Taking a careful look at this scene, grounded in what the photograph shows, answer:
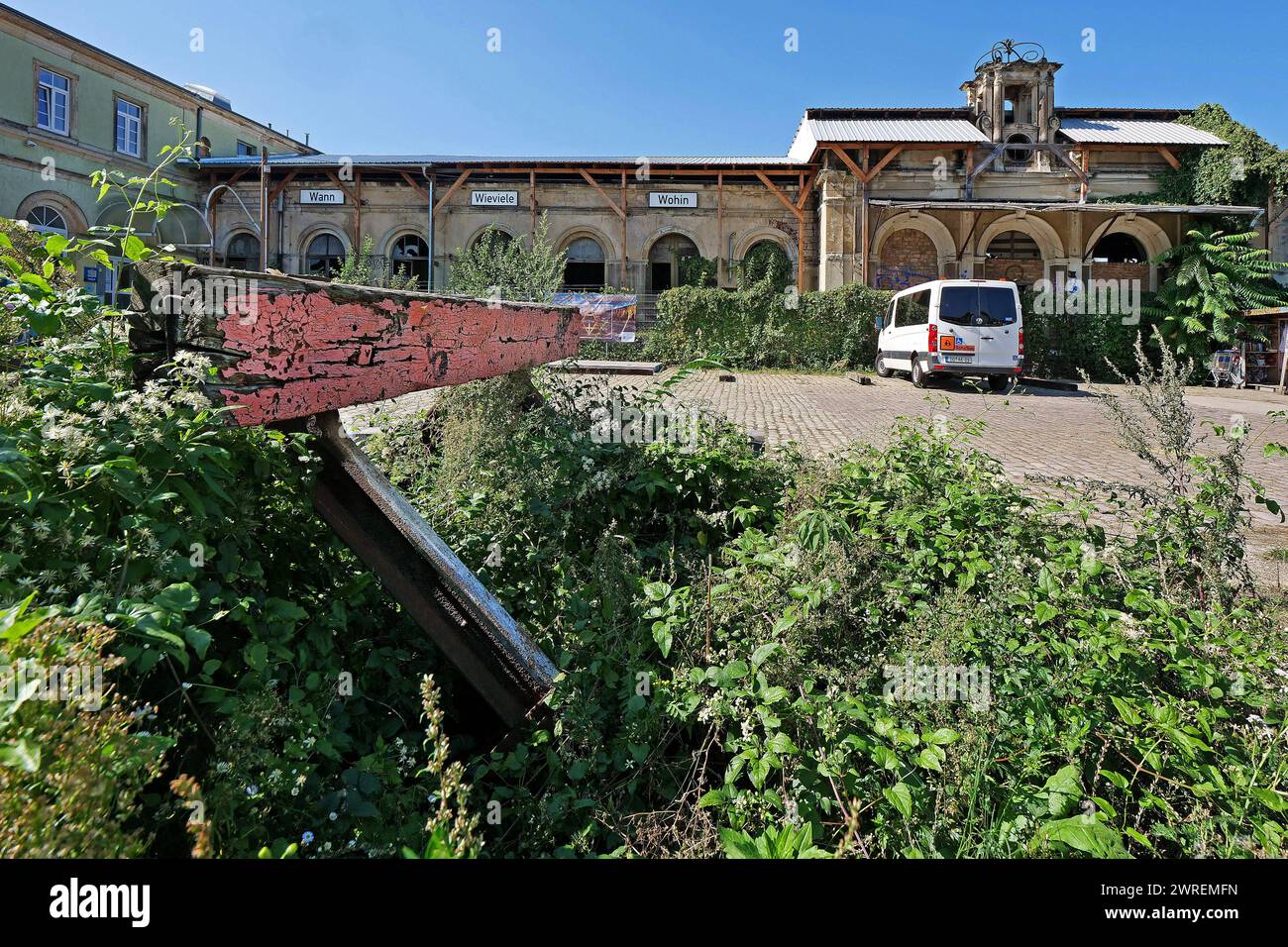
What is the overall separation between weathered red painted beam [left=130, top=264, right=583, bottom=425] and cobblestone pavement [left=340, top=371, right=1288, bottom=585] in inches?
81.0

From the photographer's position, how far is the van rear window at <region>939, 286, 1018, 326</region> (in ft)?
A: 47.9

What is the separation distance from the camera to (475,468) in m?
3.97

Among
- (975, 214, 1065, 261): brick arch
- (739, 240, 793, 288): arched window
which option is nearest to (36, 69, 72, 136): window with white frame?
(739, 240, 793, 288): arched window

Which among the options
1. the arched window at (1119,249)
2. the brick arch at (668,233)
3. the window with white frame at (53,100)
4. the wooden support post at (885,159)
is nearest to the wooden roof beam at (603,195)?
the brick arch at (668,233)

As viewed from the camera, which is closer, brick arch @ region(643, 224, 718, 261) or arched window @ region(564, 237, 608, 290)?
brick arch @ region(643, 224, 718, 261)

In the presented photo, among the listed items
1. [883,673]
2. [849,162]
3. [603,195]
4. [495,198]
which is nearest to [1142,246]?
[849,162]

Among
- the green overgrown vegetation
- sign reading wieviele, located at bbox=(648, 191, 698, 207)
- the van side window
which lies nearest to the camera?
the van side window

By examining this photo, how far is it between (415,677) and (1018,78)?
97.6ft

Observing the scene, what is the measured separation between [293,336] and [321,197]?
28753 mm

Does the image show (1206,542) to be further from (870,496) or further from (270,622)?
(270,622)

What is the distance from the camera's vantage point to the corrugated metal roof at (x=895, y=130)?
79.7 ft

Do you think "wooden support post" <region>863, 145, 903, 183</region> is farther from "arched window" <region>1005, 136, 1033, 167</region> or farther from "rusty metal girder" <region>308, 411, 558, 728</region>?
"rusty metal girder" <region>308, 411, 558, 728</region>
